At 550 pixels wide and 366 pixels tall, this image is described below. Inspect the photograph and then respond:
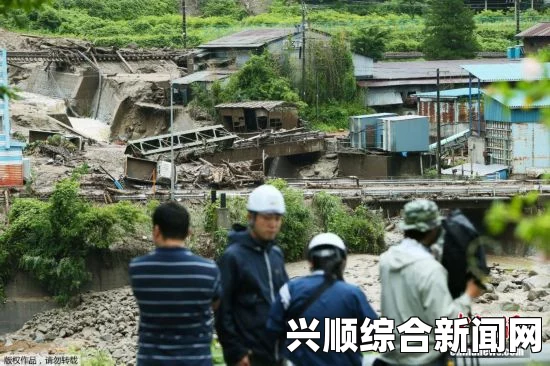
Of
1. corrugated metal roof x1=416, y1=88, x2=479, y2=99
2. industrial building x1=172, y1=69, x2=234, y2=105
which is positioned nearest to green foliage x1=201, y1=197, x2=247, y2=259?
corrugated metal roof x1=416, y1=88, x2=479, y2=99

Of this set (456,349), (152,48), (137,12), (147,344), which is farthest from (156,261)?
(137,12)

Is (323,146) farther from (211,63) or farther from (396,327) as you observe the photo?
(396,327)

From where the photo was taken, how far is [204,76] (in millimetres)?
51938

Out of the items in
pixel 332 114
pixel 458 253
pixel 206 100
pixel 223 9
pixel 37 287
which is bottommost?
pixel 37 287

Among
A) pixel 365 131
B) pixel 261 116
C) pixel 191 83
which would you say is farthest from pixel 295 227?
pixel 191 83

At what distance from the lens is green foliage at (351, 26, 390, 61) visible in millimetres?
58709

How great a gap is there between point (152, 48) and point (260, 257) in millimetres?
54771

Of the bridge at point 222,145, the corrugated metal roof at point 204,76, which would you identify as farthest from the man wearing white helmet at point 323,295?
the corrugated metal roof at point 204,76

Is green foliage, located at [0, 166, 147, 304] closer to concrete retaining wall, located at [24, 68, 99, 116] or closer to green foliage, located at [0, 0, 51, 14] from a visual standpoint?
concrete retaining wall, located at [24, 68, 99, 116]

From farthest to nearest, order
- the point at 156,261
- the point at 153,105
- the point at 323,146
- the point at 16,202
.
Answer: the point at 153,105
the point at 323,146
the point at 16,202
the point at 156,261

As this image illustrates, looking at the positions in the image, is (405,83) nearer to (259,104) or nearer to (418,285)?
(259,104)

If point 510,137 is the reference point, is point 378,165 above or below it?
below

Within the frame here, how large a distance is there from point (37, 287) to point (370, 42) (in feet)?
107

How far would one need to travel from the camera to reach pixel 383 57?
61875 millimetres
